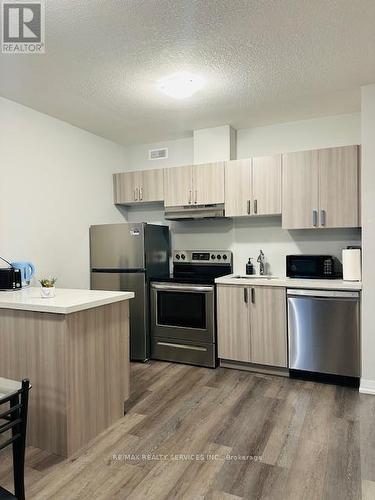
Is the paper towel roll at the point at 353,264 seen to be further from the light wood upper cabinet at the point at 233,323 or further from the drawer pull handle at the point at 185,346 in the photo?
the drawer pull handle at the point at 185,346

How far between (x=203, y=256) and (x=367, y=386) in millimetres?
2132

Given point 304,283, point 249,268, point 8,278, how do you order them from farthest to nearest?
point 249,268, point 304,283, point 8,278

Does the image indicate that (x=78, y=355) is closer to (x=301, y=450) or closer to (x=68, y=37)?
(x=301, y=450)

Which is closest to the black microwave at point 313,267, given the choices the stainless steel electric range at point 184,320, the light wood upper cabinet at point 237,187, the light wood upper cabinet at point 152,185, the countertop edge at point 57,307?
the light wood upper cabinet at point 237,187

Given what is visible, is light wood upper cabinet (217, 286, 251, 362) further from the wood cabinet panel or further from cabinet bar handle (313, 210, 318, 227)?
the wood cabinet panel

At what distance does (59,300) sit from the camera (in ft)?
7.43

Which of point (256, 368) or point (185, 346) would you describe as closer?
point (256, 368)

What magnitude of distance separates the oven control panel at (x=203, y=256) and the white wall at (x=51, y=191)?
0.99 metres

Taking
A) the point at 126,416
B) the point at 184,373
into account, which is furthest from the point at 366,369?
the point at 126,416

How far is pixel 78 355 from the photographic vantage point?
2164 mm

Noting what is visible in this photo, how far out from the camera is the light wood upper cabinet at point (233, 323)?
341 cm

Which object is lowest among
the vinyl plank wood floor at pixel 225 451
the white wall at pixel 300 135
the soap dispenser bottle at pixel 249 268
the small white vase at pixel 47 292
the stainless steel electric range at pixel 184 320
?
the vinyl plank wood floor at pixel 225 451

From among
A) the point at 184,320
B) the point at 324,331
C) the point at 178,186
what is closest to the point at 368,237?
the point at 324,331

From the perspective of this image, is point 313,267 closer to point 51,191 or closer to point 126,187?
point 126,187
